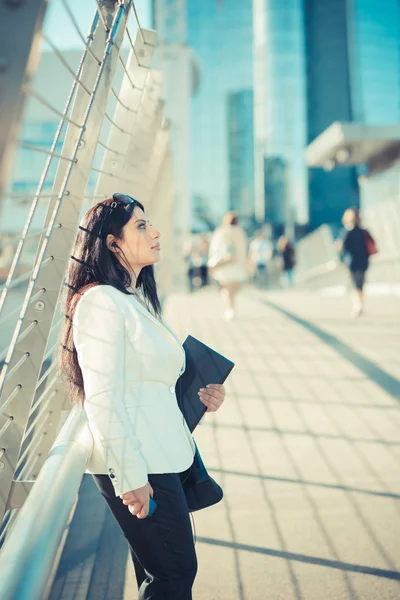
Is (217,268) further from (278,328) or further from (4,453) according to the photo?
(4,453)

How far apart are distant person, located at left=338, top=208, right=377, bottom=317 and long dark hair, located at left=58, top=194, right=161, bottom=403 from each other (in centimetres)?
903

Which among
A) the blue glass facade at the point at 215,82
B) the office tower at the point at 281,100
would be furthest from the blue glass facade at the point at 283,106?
the blue glass facade at the point at 215,82

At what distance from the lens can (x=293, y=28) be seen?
228 feet

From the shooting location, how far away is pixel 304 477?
3814 mm

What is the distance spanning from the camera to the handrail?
1.36 metres

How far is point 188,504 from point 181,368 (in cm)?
44

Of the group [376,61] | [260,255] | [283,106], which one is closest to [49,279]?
[260,255]

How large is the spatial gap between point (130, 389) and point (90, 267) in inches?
16.0

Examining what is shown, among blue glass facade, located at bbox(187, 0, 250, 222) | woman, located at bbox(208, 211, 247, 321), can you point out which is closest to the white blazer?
woman, located at bbox(208, 211, 247, 321)

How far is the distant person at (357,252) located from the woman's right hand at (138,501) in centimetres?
929

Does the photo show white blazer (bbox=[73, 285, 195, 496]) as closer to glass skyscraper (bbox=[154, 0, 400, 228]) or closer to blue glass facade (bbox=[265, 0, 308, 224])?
blue glass facade (bbox=[265, 0, 308, 224])

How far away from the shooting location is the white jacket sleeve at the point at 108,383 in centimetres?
172

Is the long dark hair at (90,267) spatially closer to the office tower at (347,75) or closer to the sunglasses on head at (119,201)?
the sunglasses on head at (119,201)

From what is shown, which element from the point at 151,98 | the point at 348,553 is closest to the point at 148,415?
the point at 348,553
